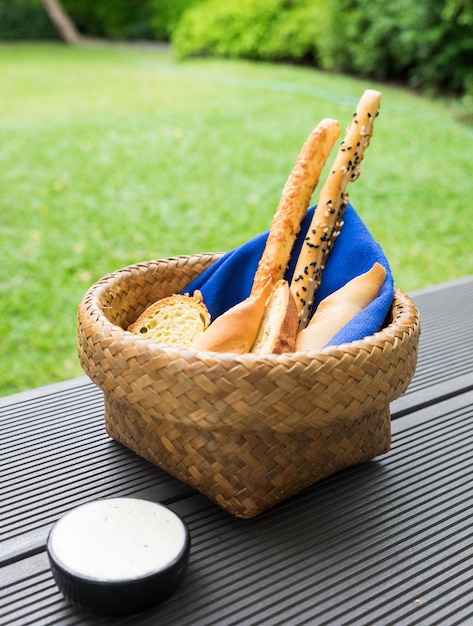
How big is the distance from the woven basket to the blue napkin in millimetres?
115

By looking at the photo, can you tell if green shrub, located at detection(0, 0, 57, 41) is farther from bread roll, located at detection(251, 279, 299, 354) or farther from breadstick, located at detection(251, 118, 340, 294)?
bread roll, located at detection(251, 279, 299, 354)

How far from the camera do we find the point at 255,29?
1063cm

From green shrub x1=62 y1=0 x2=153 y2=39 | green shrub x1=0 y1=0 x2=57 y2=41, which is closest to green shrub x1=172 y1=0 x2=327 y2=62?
green shrub x1=62 y1=0 x2=153 y2=39

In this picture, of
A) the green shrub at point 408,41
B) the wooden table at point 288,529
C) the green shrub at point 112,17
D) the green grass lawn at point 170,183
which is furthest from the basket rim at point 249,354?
the green shrub at point 112,17

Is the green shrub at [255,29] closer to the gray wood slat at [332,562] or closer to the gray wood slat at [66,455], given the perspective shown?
the gray wood slat at [66,455]

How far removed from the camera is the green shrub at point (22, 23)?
16.2 meters

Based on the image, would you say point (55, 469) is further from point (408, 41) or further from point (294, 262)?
point (408, 41)

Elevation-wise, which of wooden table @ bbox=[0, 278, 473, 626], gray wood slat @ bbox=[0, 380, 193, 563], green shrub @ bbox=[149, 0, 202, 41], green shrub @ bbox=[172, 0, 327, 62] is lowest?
green shrub @ bbox=[149, 0, 202, 41]

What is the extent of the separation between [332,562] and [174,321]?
42 cm

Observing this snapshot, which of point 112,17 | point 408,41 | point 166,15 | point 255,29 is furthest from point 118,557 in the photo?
point 112,17

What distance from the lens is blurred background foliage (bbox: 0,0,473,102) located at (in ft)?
23.5

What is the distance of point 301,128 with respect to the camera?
6395mm

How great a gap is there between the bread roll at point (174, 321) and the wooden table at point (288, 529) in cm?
17

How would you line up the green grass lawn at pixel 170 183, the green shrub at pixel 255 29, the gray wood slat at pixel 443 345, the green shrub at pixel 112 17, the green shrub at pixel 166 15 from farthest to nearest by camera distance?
the green shrub at pixel 112 17 → the green shrub at pixel 166 15 → the green shrub at pixel 255 29 → the green grass lawn at pixel 170 183 → the gray wood slat at pixel 443 345
